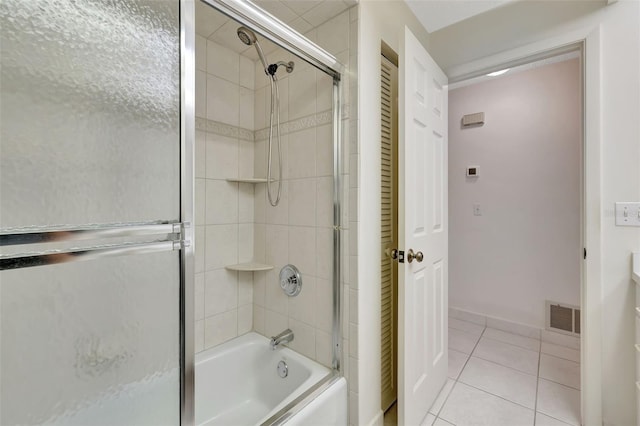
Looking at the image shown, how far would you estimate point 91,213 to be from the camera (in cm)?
65

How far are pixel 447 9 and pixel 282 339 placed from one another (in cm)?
220

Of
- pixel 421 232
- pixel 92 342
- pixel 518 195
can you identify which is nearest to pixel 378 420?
pixel 421 232

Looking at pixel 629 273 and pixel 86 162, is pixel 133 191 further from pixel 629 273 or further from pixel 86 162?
pixel 629 273

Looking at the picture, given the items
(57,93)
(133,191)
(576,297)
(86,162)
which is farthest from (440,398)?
(57,93)

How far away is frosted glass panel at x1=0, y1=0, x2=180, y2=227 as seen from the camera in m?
0.56

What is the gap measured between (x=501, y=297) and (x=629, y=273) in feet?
4.68

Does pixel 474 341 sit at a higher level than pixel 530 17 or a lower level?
lower

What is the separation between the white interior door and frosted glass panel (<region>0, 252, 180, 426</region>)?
101 centimetres

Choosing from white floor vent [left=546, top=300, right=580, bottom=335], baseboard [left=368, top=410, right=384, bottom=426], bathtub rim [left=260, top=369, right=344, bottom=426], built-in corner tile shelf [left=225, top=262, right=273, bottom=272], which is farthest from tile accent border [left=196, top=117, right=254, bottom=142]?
white floor vent [left=546, top=300, right=580, bottom=335]

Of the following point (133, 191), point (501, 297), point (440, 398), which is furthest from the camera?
point (501, 297)

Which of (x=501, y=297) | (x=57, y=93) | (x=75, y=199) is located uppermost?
(x=57, y=93)

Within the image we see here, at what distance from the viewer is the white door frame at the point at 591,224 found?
1.46 meters

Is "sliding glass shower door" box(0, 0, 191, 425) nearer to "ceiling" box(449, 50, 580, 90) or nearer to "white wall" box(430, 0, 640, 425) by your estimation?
"white wall" box(430, 0, 640, 425)

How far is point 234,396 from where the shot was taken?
1.66m
